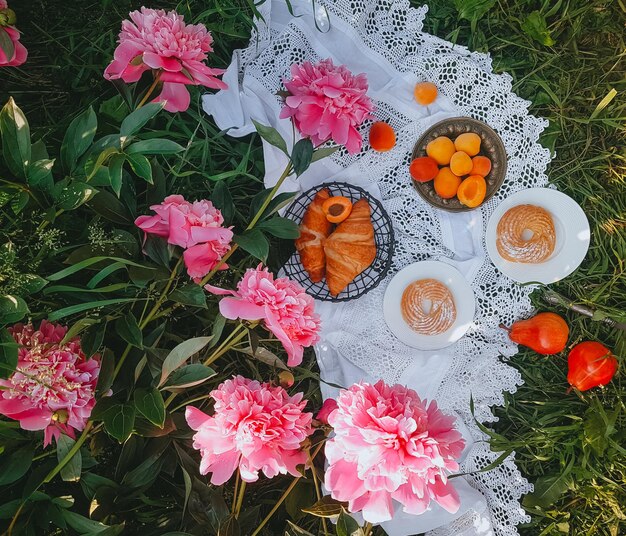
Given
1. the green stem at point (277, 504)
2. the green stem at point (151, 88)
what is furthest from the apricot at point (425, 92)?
the green stem at point (277, 504)

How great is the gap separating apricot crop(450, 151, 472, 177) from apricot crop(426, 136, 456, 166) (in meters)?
0.02

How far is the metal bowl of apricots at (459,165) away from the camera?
5.11 feet

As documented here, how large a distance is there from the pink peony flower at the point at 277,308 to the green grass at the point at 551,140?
1.83 ft

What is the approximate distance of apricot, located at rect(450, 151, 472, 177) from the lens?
1546 mm

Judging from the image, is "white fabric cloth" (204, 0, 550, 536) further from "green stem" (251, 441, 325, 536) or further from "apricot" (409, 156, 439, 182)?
"green stem" (251, 441, 325, 536)

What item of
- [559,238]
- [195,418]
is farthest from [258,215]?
A: [559,238]

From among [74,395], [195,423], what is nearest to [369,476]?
[195,423]

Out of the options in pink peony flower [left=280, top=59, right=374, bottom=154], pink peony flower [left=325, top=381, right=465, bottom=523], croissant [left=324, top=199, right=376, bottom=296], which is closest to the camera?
pink peony flower [left=325, top=381, right=465, bottom=523]

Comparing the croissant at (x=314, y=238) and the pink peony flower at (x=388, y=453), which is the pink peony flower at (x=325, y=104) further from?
the pink peony flower at (x=388, y=453)

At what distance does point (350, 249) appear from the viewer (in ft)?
5.05

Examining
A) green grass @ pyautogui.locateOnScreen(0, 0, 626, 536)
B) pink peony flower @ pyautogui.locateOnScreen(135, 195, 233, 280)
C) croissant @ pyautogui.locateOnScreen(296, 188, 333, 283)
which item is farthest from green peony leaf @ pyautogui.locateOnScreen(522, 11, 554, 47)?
pink peony flower @ pyautogui.locateOnScreen(135, 195, 233, 280)

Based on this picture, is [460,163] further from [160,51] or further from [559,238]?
[160,51]

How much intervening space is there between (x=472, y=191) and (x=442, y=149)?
0.14m

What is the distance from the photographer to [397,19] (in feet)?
5.24
